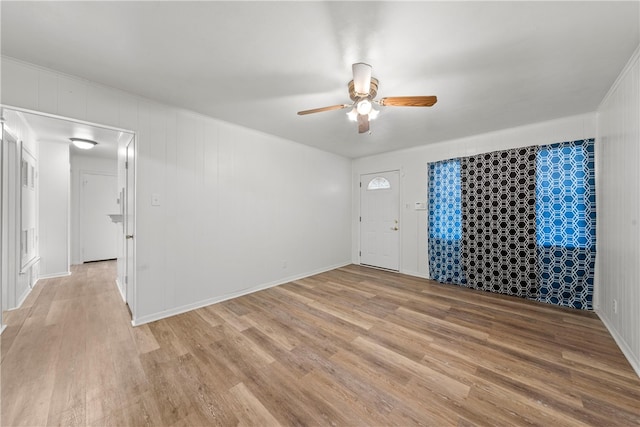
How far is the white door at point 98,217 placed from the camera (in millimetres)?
5469

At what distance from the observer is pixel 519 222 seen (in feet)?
11.2

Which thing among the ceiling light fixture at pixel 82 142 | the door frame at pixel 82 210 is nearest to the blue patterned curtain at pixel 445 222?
the ceiling light fixture at pixel 82 142

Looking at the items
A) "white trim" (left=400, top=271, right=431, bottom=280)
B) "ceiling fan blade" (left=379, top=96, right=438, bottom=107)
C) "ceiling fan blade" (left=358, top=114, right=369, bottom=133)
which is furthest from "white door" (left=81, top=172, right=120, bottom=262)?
"white trim" (left=400, top=271, right=431, bottom=280)

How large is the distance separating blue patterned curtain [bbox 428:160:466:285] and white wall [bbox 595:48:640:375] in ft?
5.10

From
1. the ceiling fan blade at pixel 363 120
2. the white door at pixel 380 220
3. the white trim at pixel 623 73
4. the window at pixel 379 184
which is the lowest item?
the white door at pixel 380 220

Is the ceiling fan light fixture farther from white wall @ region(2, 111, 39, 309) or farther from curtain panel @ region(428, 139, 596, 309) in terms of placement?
white wall @ region(2, 111, 39, 309)

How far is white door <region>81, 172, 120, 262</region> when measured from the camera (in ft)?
17.9

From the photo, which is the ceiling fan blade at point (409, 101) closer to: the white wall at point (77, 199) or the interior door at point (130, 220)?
the interior door at point (130, 220)

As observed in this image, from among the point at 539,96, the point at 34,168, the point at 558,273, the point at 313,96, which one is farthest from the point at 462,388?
the point at 34,168

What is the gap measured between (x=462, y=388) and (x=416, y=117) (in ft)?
9.46

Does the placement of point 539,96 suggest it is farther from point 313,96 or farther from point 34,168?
point 34,168

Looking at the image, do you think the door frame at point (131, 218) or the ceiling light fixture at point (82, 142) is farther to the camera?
the ceiling light fixture at point (82, 142)

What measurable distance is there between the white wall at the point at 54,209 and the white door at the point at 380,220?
587 centimetres

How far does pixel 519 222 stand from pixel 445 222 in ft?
3.24
